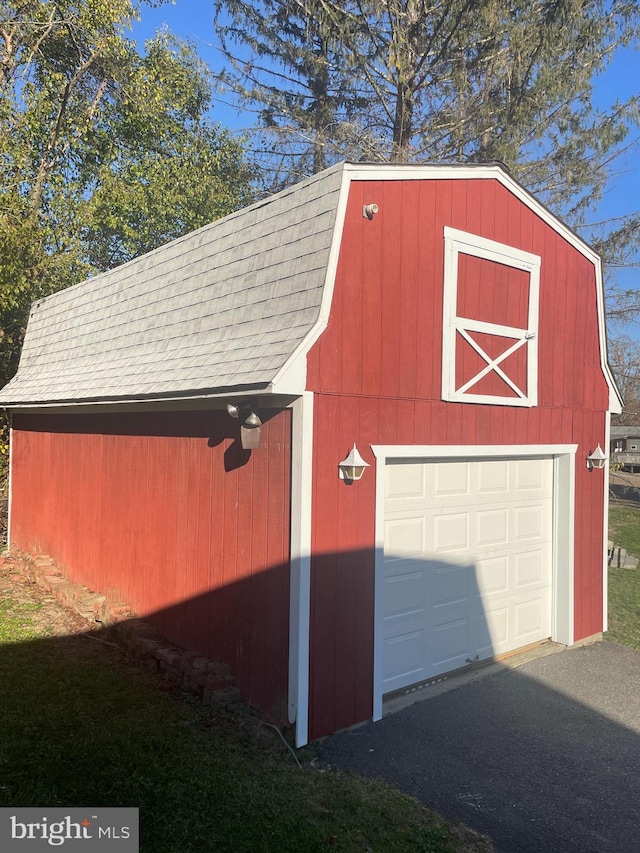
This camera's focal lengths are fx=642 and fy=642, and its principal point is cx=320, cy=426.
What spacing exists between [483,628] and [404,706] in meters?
1.44

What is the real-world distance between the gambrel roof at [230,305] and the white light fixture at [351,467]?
69 centimetres

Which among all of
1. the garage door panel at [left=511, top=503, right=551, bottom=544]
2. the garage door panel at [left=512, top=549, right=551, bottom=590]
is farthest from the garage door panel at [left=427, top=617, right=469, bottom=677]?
the garage door panel at [left=511, top=503, right=551, bottom=544]

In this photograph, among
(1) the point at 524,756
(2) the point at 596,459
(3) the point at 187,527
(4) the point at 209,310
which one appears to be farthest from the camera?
(2) the point at 596,459

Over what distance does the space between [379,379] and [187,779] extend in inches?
128

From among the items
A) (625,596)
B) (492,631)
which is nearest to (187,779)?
(492,631)

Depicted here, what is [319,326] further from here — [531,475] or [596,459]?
[596,459]

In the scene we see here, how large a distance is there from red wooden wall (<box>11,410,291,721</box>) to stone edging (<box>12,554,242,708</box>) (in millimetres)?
113

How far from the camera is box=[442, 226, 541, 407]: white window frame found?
597cm

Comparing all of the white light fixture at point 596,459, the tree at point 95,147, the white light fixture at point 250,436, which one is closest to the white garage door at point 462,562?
the white light fixture at point 596,459

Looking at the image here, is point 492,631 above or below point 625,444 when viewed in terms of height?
below

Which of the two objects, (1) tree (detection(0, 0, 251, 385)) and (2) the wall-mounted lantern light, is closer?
(2) the wall-mounted lantern light

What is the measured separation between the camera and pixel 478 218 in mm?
6301

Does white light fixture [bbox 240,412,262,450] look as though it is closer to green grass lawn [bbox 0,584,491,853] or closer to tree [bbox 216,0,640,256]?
green grass lawn [bbox 0,584,491,853]

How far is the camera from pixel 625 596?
991cm
